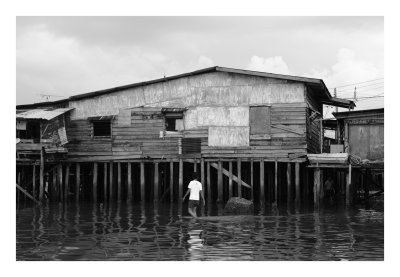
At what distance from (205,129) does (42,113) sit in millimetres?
7392

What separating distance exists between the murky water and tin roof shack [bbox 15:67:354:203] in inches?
171

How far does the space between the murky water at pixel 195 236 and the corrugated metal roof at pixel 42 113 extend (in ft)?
17.6

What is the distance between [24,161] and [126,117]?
492cm

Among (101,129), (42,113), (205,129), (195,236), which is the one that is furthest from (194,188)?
(42,113)

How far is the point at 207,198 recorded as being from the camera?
1024 inches

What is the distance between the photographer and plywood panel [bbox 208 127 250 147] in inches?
1024

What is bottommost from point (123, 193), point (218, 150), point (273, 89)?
point (123, 193)

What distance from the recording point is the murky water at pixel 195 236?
39.0ft

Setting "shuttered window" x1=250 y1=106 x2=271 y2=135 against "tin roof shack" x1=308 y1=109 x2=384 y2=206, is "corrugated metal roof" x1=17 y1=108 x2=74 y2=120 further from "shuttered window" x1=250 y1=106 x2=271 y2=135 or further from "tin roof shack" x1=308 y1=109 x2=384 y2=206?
"tin roof shack" x1=308 y1=109 x2=384 y2=206

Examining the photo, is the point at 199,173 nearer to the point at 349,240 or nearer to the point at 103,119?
the point at 103,119

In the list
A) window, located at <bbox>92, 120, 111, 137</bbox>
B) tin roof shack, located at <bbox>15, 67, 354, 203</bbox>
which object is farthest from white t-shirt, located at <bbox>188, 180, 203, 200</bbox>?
window, located at <bbox>92, 120, 111, 137</bbox>

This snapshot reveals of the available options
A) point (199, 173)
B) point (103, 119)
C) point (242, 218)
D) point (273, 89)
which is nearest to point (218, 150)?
point (199, 173)

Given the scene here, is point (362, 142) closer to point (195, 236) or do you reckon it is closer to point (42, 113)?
point (195, 236)

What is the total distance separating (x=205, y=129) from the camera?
26.3 metres
